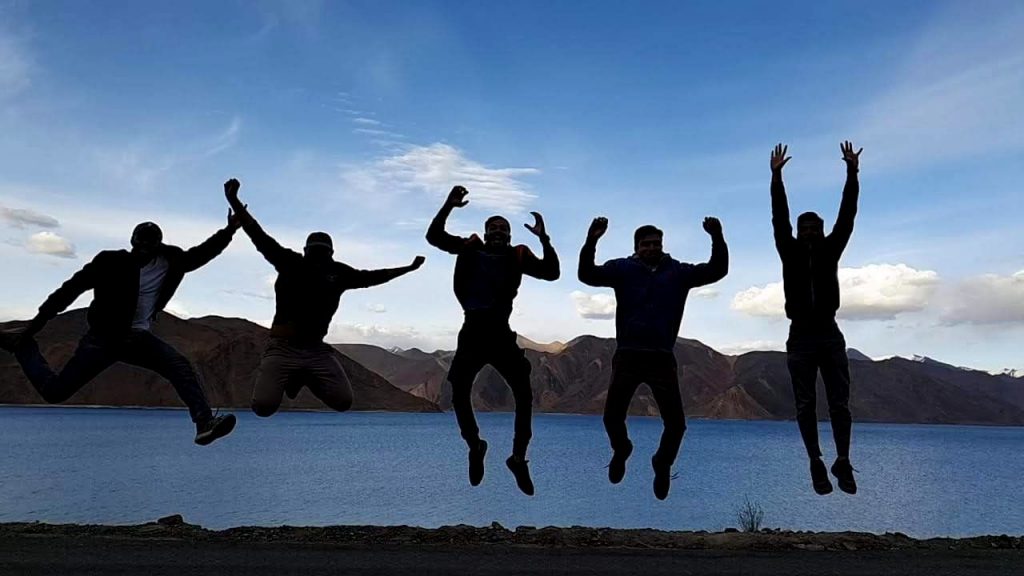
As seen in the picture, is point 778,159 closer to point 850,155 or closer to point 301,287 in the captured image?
point 850,155

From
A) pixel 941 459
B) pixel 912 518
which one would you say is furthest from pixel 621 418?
pixel 941 459

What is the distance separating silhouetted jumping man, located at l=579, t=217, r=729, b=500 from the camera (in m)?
11.5

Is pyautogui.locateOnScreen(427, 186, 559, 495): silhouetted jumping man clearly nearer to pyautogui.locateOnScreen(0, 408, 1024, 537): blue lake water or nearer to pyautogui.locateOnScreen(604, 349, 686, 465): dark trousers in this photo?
pyautogui.locateOnScreen(604, 349, 686, 465): dark trousers

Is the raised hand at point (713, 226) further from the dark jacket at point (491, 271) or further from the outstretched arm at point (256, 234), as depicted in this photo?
the outstretched arm at point (256, 234)

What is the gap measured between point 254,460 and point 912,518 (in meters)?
89.5

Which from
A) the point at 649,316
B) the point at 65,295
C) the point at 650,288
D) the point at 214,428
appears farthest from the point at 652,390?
the point at 65,295

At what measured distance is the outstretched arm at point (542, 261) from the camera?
11.2 m

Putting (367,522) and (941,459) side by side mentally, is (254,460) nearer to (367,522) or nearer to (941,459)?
(367,522)

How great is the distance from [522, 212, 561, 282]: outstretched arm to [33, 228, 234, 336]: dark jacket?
409 centimetres

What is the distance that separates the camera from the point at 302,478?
332 feet

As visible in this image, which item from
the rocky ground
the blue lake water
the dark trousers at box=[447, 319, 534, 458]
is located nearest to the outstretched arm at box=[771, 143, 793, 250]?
the dark trousers at box=[447, 319, 534, 458]

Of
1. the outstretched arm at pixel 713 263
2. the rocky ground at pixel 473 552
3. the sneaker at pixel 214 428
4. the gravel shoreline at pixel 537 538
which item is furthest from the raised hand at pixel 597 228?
the gravel shoreline at pixel 537 538

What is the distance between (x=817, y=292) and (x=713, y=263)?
1465mm

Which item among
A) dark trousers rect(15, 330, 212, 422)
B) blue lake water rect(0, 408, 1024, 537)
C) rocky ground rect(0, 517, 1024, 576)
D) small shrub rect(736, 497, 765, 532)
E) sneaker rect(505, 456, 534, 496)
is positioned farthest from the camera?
blue lake water rect(0, 408, 1024, 537)
